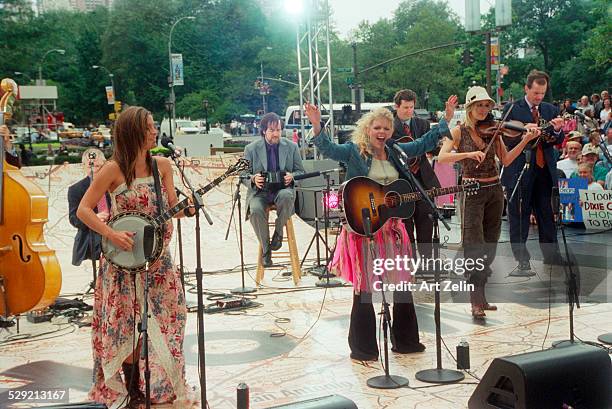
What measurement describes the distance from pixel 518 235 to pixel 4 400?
17.2ft

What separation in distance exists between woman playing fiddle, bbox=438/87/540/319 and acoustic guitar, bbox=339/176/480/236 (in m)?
0.95

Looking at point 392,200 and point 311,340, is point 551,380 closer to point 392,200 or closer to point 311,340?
point 392,200

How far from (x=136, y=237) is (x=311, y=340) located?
6.92 feet

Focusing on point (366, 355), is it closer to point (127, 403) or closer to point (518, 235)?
point (127, 403)

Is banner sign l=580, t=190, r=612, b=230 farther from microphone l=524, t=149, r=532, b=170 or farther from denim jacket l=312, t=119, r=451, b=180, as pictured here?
→ denim jacket l=312, t=119, r=451, b=180

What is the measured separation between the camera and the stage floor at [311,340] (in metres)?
4.58

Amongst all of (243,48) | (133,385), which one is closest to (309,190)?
(133,385)

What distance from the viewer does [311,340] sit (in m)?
5.79

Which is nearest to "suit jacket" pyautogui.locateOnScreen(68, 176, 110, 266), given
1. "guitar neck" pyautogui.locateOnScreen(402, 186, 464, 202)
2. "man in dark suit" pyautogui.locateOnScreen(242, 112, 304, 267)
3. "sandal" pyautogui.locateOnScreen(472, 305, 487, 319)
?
"man in dark suit" pyautogui.locateOnScreen(242, 112, 304, 267)

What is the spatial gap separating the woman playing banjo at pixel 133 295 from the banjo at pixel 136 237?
87 millimetres

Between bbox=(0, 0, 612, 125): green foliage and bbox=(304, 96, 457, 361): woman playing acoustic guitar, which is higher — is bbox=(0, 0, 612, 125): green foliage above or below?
above

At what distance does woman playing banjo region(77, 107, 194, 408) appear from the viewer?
4215 millimetres

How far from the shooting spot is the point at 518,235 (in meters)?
7.81

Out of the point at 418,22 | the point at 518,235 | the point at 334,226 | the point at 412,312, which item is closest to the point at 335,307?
the point at 412,312
